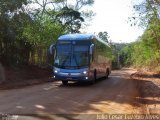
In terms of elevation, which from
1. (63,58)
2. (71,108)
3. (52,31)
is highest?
(52,31)

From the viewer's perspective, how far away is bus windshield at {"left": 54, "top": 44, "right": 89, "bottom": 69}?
25.8 m

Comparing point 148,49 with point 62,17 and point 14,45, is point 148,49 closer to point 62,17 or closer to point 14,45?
point 62,17

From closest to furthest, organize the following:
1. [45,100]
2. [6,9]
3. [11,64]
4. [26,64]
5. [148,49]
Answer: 1. [45,100]
2. [6,9]
3. [11,64]
4. [26,64]
5. [148,49]

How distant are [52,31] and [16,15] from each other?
10.9 m

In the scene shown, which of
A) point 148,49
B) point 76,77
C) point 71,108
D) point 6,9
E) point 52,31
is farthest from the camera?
point 148,49

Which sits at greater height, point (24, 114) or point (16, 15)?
point (16, 15)

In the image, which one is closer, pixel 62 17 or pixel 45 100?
pixel 45 100

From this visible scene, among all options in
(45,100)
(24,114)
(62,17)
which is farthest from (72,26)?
(24,114)

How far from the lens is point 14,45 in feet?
119

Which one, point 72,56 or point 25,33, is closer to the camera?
point 72,56

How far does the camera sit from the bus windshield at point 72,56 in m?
25.8

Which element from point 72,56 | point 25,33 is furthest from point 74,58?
point 25,33

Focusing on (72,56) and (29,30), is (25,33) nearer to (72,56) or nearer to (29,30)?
(29,30)

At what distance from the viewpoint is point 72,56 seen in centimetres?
2588
